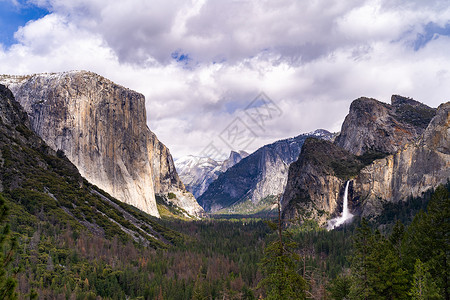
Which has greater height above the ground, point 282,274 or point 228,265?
point 282,274

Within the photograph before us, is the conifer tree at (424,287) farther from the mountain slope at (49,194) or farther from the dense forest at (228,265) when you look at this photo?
the mountain slope at (49,194)

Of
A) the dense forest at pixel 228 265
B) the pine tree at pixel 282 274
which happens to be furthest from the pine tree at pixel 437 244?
the pine tree at pixel 282 274

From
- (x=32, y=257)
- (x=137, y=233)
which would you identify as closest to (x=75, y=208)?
(x=137, y=233)

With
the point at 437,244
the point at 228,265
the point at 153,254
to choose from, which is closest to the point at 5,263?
the point at 437,244

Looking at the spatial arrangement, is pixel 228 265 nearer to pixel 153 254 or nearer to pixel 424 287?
pixel 153 254

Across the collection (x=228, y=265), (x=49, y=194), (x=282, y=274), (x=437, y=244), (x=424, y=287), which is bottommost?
(x=228, y=265)

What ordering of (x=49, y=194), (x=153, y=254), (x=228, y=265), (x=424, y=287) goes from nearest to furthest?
1. (x=424, y=287)
2. (x=228, y=265)
3. (x=153, y=254)
4. (x=49, y=194)
